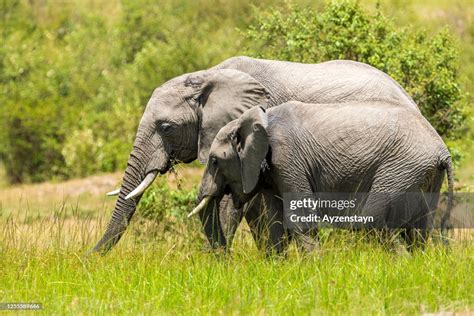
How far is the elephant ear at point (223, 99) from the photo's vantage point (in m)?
10.3

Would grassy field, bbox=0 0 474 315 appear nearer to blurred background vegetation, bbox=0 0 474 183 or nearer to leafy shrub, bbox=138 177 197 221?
leafy shrub, bbox=138 177 197 221

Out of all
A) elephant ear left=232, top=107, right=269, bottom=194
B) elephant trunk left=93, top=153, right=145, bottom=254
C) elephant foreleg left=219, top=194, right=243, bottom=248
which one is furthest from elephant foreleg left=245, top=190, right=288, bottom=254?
elephant trunk left=93, top=153, right=145, bottom=254

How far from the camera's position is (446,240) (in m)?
9.20

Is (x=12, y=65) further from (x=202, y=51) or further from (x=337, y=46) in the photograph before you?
(x=337, y=46)

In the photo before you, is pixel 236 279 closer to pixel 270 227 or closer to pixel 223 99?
pixel 270 227

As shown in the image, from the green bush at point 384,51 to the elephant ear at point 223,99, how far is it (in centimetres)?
282

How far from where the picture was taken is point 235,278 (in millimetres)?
8031

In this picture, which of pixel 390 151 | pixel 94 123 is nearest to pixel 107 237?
pixel 390 151

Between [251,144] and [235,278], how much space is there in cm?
154

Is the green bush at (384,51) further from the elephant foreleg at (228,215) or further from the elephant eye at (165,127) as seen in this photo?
the elephant foreleg at (228,215)

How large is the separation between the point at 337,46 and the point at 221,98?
3.06 metres

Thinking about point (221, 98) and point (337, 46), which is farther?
point (337, 46)

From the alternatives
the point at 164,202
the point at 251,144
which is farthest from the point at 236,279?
the point at 164,202

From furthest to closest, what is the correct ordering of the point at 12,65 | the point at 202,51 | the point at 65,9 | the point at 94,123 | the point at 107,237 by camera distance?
the point at 65,9 < the point at 12,65 < the point at 94,123 < the point at 202,51 < the point at 107,237
